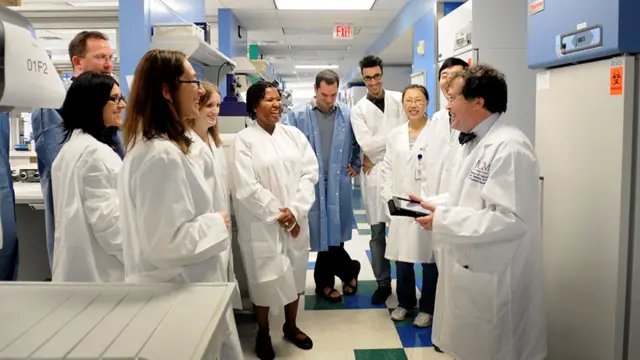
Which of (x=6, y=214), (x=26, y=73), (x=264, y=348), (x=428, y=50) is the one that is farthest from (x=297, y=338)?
(x=428, y=50)

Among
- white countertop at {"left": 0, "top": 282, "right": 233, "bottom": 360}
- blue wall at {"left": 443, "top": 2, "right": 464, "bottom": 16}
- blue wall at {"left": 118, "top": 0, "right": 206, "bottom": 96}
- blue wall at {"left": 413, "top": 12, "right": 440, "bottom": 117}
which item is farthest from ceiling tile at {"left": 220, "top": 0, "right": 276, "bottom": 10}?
white countertop at {"left": 0, "top": 282, "right": 233, "bottom": 360}

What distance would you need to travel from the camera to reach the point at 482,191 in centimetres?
174

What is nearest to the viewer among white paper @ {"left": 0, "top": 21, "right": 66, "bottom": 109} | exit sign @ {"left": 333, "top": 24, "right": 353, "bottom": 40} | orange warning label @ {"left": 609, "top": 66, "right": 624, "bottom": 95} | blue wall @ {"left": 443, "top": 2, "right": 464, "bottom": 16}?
white paper @ {"left": 0, "top": 21, "right": 66, "bottom": 109}

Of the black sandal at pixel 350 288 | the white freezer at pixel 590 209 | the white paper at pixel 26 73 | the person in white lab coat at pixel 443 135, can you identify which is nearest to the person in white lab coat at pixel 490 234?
the white freezer at pixel 590 209

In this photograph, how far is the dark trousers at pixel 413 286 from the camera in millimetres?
2848

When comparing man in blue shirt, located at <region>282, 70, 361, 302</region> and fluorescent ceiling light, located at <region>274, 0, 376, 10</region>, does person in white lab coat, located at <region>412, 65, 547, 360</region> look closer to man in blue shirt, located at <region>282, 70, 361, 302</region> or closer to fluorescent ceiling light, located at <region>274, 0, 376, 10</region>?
man in blue shirt, located at <region>282, 70, 361, 302</region>

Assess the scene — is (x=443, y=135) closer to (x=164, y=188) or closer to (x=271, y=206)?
(x=271, y=206)

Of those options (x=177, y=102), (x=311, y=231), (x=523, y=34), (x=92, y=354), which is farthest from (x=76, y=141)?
(x=523, y=34)

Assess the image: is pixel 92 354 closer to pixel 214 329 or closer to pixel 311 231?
pixel 214 329

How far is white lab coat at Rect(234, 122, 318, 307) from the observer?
248 cm

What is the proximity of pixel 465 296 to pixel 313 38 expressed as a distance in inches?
301

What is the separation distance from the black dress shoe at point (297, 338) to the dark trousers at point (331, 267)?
0.69 meters

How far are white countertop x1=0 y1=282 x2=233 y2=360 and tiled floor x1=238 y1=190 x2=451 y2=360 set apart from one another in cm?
154

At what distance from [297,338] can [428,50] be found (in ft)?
12.1
